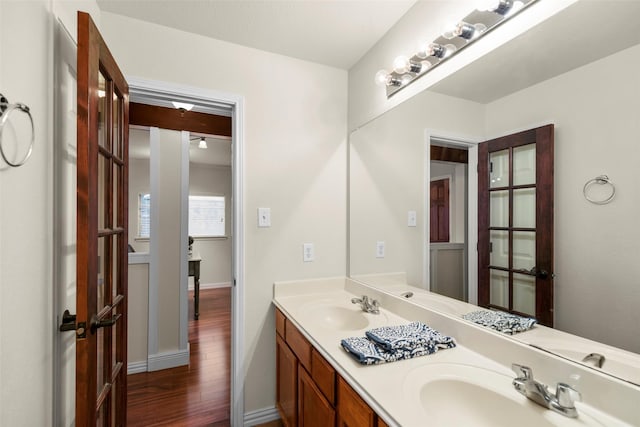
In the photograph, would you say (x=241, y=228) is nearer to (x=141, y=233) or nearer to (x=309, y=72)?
(x=309, y=72)

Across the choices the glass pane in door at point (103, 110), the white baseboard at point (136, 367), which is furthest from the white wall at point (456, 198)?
the white baseboard at point (136, 367)

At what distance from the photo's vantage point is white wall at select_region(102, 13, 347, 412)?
175 cm

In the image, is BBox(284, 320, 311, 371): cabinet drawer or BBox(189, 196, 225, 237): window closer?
BBox(284, 320, 311, 371): cabinet drawer

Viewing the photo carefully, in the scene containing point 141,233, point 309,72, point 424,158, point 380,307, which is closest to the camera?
point 424,158

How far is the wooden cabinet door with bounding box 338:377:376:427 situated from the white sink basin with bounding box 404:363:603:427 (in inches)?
5.5

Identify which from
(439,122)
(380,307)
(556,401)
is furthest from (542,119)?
(380,307)

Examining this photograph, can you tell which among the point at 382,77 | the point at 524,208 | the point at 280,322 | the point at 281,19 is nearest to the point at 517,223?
the point at 524,208

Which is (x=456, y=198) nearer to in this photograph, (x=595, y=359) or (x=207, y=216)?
(x=595, y=359)

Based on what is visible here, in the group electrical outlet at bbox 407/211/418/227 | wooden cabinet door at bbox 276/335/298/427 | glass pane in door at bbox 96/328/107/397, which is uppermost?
electrical outlet at bbox 407/211/418/227

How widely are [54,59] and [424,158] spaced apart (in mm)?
1644

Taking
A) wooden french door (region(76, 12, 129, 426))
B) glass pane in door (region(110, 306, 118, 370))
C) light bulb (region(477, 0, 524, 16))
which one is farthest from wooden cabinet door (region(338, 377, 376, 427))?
light bulb (region(477, 0, 524, 16))

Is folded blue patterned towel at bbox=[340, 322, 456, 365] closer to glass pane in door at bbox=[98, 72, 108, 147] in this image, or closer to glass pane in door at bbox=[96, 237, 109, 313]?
glass pane in door at bbox=[96, 237, 109, 313]

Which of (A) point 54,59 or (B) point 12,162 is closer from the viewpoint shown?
(B) point 12,162

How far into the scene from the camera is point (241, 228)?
5.95 ft
